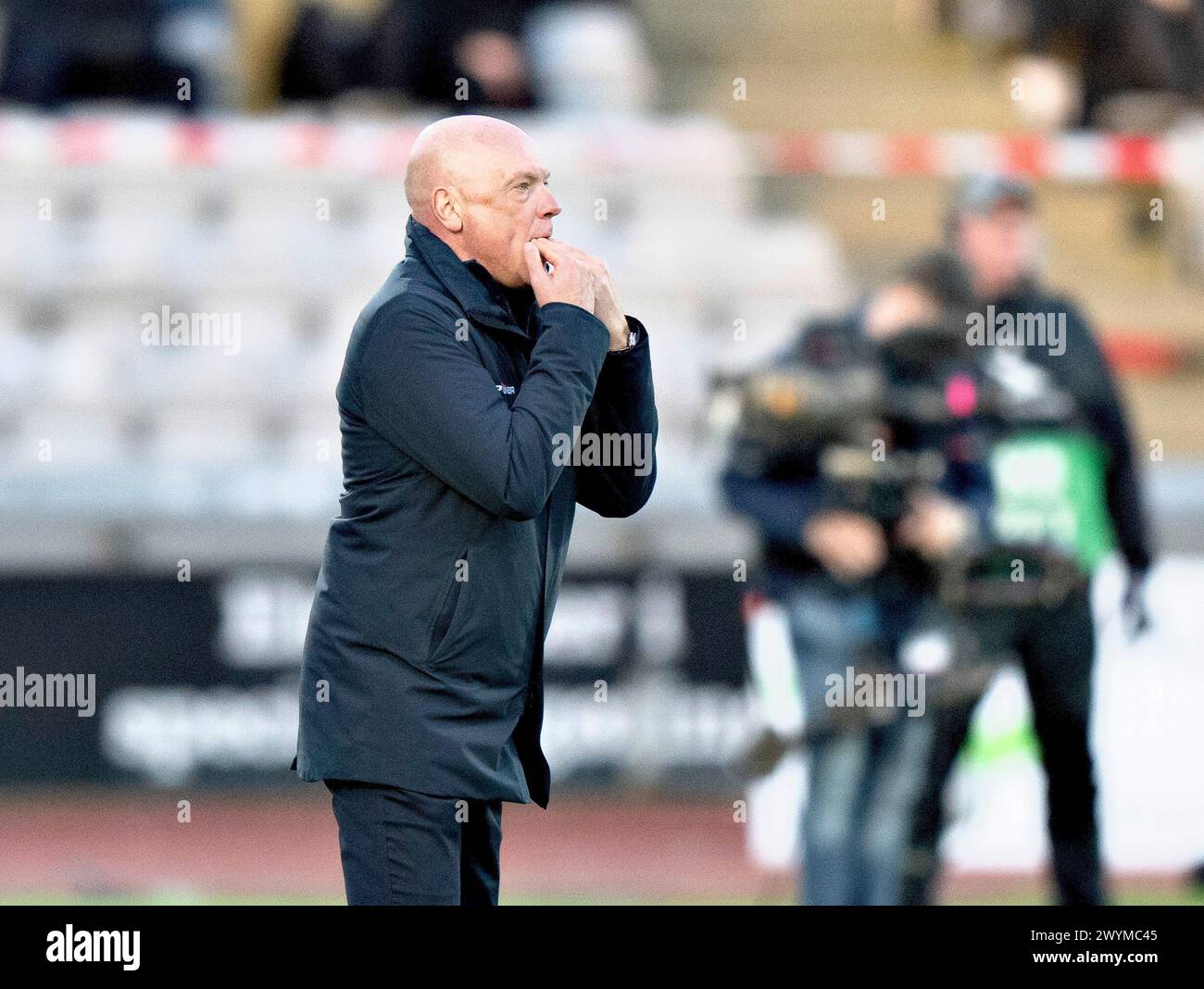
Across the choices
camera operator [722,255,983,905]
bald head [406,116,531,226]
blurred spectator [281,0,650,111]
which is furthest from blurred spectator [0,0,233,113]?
bald head [406,116,531,226]

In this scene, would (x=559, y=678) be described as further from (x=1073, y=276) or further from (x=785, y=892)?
(x=1073, y=276)

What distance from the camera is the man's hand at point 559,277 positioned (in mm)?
3043

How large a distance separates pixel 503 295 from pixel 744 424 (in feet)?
7.30

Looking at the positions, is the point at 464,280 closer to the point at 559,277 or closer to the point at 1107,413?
the point at 559,277

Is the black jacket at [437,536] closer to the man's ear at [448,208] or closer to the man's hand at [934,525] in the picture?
the man's ear at [448,208]

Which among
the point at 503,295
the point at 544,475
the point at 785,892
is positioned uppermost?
the point at 503,295

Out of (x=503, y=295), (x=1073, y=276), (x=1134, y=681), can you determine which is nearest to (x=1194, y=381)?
(x=1073, y=276)

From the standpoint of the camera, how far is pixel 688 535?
6.37 metres

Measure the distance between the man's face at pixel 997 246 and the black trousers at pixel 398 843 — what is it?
2703 mm

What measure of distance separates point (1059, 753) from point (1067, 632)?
317 millimetres

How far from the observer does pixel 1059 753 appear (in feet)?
16.8

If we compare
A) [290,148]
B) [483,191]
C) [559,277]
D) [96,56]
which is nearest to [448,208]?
[483,191]

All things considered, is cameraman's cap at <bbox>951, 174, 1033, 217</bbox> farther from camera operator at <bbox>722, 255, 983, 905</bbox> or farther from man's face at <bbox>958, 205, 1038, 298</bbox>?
camera operator at <bbox>722, 255, 983, 905</bbox>
